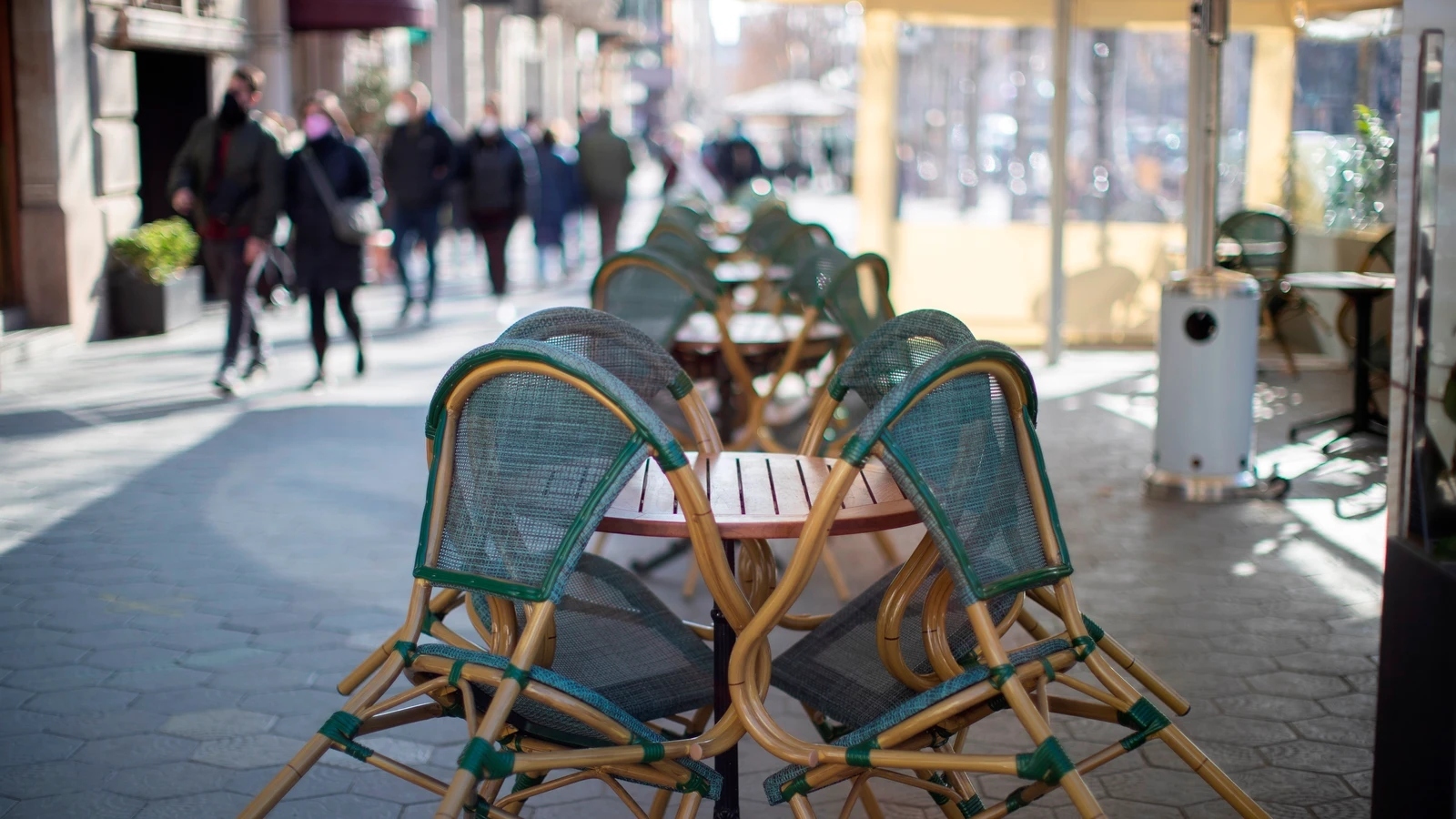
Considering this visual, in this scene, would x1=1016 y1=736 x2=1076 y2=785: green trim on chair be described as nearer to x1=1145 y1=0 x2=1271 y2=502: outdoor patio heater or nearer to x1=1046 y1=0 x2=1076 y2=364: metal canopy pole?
x1=1145 y1=0 x2=1271 y2=502: outdoor patio heater

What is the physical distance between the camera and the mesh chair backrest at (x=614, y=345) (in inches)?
131

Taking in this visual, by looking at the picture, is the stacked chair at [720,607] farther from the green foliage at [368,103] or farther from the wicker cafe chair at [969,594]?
the green foliage at [368,103]

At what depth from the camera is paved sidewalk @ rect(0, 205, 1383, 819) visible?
380 cm

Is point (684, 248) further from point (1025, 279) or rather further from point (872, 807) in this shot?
point (1025, 279)

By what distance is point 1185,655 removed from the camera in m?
4.82

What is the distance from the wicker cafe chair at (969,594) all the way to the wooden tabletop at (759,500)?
0.15 meters

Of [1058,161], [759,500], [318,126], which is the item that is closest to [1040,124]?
[1058,161]

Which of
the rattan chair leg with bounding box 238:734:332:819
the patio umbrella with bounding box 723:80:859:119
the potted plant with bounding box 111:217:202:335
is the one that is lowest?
the rattan chair leg with bounding box 238:734:332:819

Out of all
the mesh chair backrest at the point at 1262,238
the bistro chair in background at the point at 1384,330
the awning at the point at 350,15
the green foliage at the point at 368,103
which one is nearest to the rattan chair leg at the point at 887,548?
the bistro chair in background at the point at 1384,330

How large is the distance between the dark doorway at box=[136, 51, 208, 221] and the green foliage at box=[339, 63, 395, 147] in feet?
11.4

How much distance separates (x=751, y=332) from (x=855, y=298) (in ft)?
2.15

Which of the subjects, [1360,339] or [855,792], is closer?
[855,792]

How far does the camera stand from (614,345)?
3.48 metres

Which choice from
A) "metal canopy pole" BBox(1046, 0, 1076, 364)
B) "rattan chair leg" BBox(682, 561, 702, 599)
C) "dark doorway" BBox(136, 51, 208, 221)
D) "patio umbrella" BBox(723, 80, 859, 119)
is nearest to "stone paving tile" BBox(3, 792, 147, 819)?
"rattan chair leg" BBox(682, 561, 702, 599)
